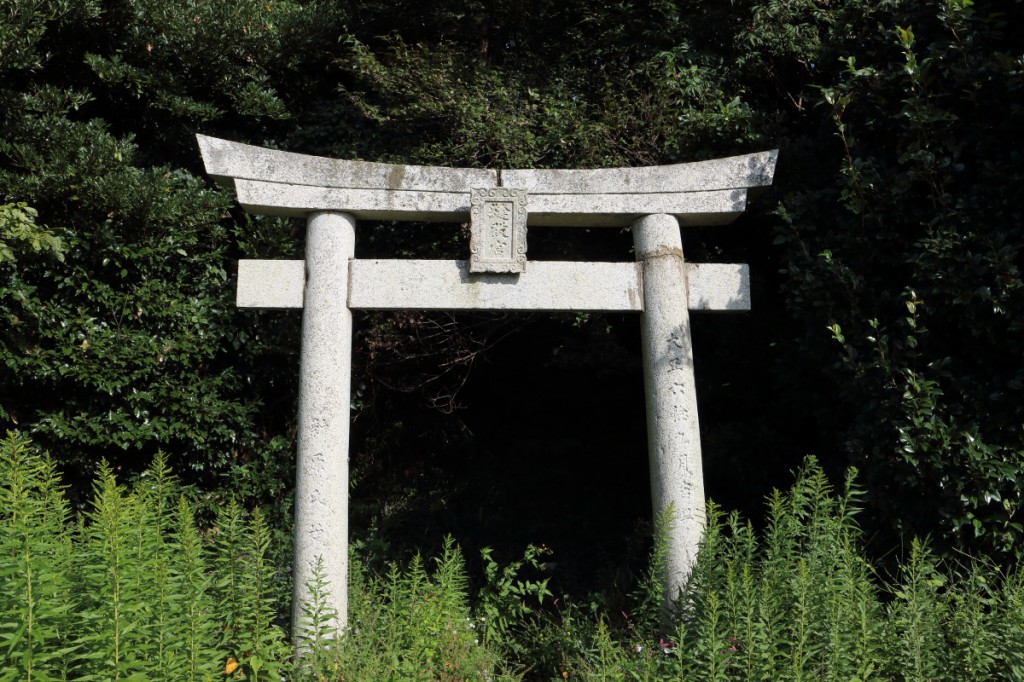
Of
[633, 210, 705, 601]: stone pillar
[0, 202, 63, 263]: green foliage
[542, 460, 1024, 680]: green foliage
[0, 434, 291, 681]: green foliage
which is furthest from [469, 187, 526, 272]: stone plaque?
[0, 202, 63, 263]: green foliage

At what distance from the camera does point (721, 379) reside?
702cm

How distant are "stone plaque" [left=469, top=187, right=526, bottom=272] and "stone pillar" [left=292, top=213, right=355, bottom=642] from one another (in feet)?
2.75

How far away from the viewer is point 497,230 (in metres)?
5.04

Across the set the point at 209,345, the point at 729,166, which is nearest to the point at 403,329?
the point at 209,345

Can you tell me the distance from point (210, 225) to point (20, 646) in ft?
15.9

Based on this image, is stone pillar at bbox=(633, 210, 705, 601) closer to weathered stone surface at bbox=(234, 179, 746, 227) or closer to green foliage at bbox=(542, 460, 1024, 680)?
weathered stone surface at bbox=(234, 179, 746, 227)

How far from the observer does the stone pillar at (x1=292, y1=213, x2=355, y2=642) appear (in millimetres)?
4723

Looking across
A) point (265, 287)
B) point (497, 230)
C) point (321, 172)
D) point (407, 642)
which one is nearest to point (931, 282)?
point (497, 230)

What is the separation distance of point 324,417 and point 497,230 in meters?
1.58

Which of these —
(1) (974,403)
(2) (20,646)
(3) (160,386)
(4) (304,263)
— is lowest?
(2) (20,646)

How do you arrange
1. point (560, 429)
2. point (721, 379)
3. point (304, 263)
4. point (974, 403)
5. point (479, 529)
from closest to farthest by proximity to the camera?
point (974, 403) < point (304, 263) < point (721, 379) < point (479, 529) < point (560, 429)

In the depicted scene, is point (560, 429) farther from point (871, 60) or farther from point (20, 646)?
point (20, 646)

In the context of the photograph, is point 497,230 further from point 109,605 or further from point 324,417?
point 109,605

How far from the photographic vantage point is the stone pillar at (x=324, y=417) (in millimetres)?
4723
